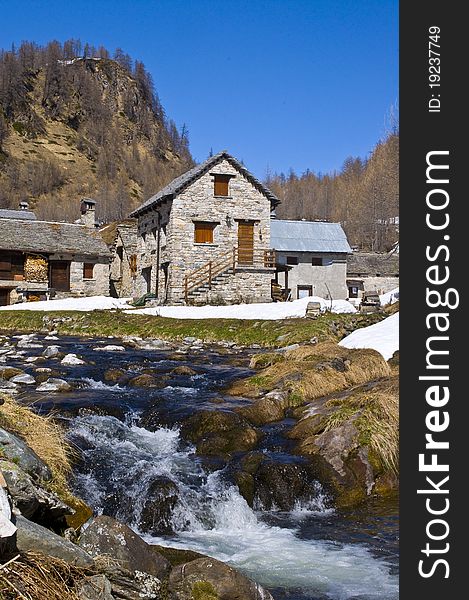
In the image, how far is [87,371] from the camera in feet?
47.7

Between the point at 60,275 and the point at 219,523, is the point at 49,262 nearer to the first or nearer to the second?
the point at 60,275

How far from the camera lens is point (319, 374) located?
39.9ft

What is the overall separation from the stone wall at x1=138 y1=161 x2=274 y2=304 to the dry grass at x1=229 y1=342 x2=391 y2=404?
22.3 metres

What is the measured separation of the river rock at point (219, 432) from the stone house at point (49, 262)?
3394 centimetres

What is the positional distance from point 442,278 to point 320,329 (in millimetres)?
16133

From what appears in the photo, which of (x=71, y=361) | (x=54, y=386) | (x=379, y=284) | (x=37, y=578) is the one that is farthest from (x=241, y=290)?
(x=37, y=578)

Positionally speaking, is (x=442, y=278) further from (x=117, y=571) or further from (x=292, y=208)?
(x=292, y=208)

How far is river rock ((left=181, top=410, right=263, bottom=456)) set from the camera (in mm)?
8875

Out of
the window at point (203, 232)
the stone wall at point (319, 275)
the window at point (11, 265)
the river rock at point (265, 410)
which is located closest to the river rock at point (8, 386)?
the river rock at point (265, 410)

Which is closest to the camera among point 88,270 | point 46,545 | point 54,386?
point 46,545

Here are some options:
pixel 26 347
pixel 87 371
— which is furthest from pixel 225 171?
pixel 87 371

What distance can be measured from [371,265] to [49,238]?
28.9 m

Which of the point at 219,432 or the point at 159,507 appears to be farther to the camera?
the point at 219,432

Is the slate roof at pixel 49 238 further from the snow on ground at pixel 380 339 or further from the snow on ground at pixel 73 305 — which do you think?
the snow on ground at pixel 380 339
